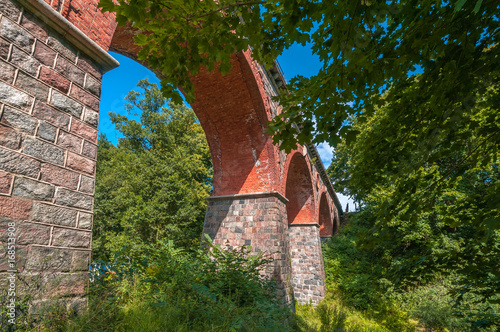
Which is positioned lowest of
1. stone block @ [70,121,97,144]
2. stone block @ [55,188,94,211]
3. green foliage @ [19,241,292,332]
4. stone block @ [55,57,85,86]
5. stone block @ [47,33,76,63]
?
green foliage @ [19,241,292,332]

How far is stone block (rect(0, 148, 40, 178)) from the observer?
73.6 inches

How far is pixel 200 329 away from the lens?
8.49 feet

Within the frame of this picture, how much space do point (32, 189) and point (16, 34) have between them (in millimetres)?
1275

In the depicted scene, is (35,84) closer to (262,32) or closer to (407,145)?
(262,32)

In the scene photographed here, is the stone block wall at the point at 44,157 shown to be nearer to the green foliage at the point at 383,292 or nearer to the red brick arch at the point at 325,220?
the green foliage at the point at 383,292

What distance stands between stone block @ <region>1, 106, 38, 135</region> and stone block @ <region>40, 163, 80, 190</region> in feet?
1.03

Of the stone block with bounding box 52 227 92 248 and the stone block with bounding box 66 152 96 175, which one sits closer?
the stone block with bounding box 52 227 92 248

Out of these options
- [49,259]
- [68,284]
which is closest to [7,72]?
[49,259]

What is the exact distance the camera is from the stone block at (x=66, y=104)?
233 cm

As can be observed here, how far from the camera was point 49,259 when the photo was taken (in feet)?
6.60

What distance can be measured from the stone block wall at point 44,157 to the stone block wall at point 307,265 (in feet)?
33.4

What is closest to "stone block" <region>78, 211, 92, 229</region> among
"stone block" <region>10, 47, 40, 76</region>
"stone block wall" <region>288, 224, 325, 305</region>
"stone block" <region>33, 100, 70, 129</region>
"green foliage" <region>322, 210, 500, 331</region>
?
"stone block" <region>33, 100, 70, 129</region>

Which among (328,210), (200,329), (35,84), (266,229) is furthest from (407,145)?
(328,210)

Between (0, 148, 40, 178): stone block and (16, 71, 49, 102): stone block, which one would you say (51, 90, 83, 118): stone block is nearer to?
(16, 71, 49, 102): stone block
